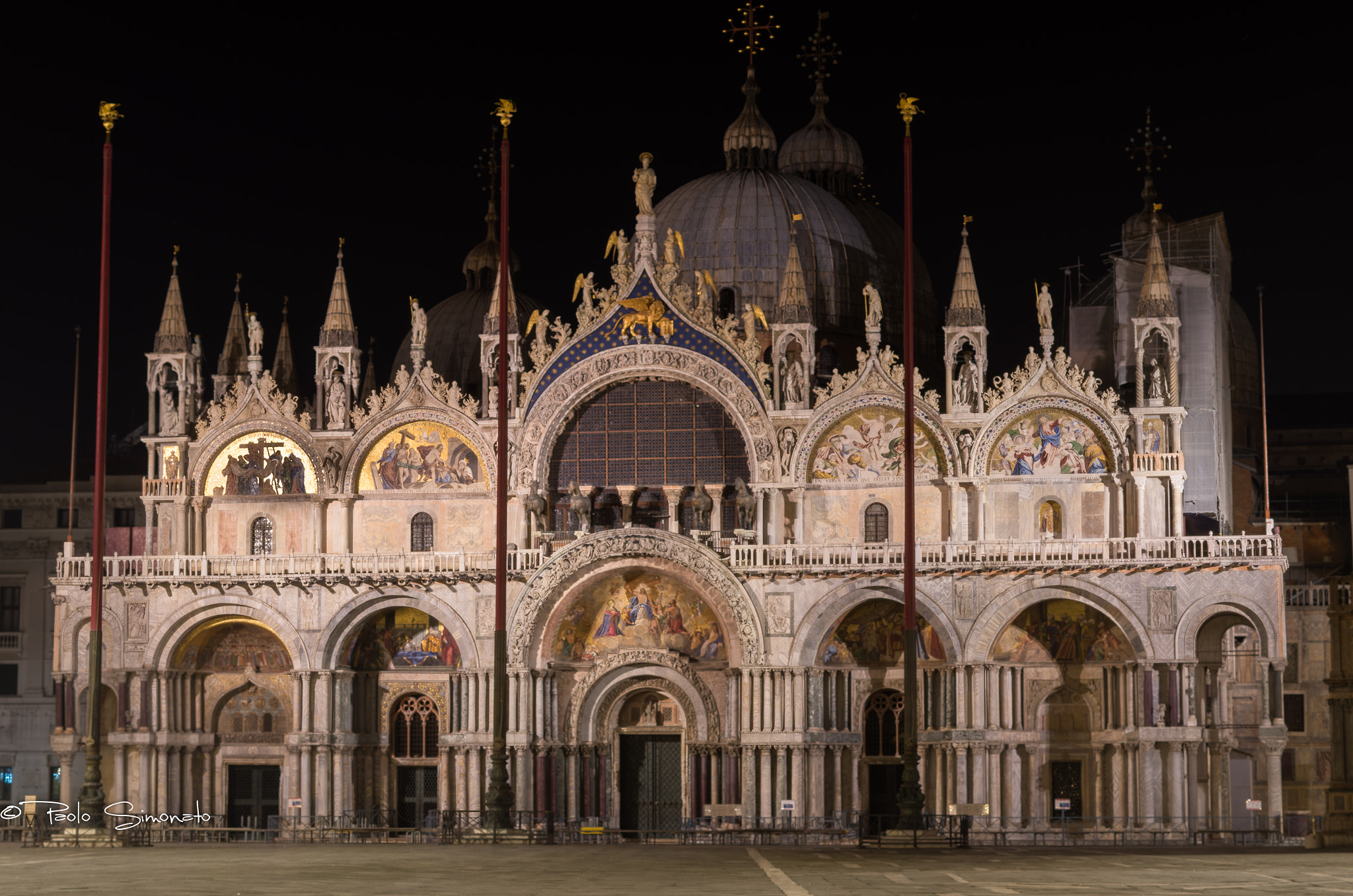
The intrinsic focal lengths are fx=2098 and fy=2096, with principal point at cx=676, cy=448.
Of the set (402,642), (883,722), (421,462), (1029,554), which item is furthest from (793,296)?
(402,642)

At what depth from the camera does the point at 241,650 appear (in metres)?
60.0

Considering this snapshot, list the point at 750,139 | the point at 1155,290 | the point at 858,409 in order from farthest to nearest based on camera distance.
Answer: the point at 750,139, the point at 858,409, the point at 1155,290

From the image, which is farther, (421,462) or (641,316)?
(421,462)

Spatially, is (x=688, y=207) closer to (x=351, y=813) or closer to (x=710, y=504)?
(x=710, y=504)

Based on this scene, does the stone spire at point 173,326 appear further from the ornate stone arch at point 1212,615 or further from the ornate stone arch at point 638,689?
the ornate stone arch at point 1212,615

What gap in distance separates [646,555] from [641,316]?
6.90 metres

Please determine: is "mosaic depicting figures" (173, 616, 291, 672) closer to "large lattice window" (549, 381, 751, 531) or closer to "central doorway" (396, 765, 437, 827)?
"central doorway" (396, 765, 437, 827)

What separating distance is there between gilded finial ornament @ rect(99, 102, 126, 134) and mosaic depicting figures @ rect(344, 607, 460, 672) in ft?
55.6

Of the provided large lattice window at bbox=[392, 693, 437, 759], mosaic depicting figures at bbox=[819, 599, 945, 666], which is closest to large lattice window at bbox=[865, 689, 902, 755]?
mosaic depicting figures at bbox=[819, 599, 945, 666]

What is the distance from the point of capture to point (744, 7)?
63875 mm

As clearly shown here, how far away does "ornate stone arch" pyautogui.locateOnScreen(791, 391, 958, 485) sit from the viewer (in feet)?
186

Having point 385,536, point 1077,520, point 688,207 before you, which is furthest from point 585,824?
point 688,207

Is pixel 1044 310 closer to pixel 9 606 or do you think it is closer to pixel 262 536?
pixel 262 536

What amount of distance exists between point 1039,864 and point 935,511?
893 inches
